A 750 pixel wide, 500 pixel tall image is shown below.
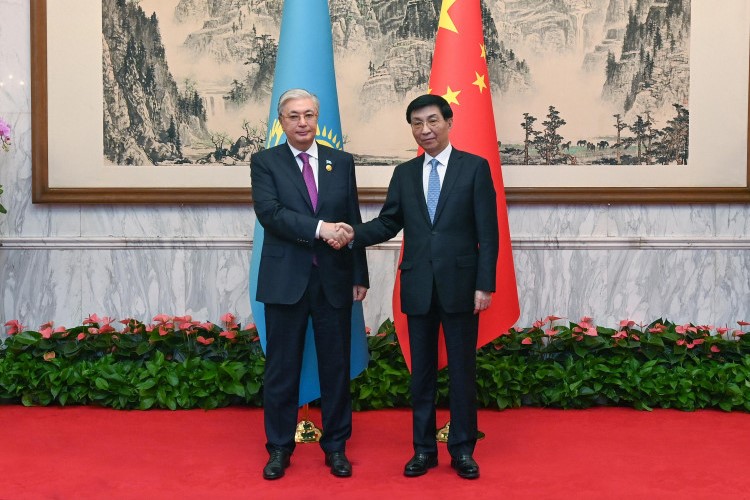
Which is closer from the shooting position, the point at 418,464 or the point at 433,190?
the point at 418,464

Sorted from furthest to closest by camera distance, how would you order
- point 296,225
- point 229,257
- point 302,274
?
point 229,257 < point 302,274 < point 296,225

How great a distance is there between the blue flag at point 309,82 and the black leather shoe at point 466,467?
3.44ft

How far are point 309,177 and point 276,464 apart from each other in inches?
55.5

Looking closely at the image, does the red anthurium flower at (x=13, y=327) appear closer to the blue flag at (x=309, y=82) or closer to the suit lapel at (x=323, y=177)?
the blue flag at (x=309, y=82)

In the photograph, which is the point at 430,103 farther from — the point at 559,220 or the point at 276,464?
the point at 559,220

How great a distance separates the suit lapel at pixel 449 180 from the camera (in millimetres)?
3984

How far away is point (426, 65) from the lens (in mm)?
5914

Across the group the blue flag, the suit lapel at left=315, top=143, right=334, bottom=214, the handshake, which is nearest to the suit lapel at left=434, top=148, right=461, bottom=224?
the handshake

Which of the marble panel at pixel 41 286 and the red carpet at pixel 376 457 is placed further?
the marble panel at pixel 41 286

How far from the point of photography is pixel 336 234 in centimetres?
390

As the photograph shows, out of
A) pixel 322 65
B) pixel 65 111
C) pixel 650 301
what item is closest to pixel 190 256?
pixel 65 111

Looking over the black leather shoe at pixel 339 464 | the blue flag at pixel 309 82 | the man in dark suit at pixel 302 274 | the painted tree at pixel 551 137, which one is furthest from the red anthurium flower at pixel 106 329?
the painted tree at pixel 551 137

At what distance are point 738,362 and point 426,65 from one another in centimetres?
299

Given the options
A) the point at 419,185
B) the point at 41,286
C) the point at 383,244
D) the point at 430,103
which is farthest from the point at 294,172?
the point at 41,286
